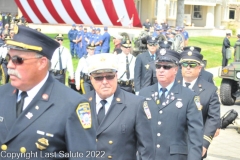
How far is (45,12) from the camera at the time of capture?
116 feet

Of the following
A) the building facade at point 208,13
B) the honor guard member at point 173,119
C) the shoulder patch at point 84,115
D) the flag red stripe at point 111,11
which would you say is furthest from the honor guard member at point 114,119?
the building facade at point 208,13

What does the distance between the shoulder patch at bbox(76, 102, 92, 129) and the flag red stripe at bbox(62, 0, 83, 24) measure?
29722 mm

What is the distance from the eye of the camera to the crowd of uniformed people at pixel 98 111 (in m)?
3.50

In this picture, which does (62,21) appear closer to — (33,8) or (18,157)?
(33,8)

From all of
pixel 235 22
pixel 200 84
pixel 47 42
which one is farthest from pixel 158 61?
pixel 235 22

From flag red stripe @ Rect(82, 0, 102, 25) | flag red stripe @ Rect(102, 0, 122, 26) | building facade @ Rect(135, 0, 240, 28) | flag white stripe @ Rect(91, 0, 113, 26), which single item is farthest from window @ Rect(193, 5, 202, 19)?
flag red stripe @ Rect(102, 0, 122, 26)

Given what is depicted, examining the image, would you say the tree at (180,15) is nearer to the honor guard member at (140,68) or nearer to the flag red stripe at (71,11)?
the flag red stripe at (71,11)

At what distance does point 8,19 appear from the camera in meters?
37.7

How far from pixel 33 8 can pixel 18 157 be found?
1271 inches

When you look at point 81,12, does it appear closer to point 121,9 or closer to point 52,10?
point 52,10

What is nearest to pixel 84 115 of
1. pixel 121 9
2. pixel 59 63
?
pixel 59 63

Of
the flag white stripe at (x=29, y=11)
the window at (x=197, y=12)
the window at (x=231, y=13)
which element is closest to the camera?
the flag white stripe at (x=29, y=11)

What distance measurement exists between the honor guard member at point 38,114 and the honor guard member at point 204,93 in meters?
3.19

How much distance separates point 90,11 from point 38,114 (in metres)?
29.6
